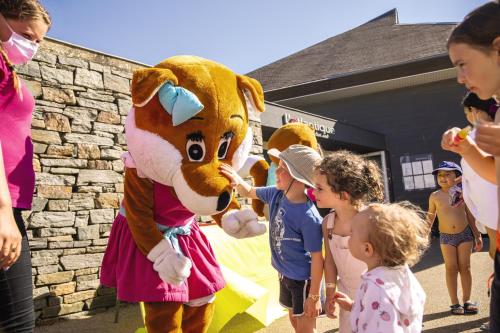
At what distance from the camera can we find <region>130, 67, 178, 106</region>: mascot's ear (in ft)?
6.86

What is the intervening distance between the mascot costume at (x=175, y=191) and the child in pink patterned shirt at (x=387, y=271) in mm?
647

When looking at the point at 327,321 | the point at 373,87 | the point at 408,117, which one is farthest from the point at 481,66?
the point at 408,117

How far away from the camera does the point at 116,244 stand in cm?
235

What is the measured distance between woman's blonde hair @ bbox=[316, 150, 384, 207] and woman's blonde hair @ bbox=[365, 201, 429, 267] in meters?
0.59

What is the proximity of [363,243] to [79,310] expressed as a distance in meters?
3.95

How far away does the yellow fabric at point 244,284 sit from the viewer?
3516 millimetres

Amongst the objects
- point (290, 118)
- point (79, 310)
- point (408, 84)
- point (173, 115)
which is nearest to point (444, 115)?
point (408, 84)

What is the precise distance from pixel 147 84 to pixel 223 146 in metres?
0.52

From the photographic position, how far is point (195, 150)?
2180mm

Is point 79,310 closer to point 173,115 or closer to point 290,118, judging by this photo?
point 173,115

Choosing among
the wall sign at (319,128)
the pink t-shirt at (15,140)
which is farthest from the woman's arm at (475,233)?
the wall sign at (319,128)

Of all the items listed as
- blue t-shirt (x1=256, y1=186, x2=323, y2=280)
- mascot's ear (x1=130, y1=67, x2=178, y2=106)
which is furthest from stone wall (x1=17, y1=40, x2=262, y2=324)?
mascot's ear (x1=130, y1=67, x2=178, y2=106)

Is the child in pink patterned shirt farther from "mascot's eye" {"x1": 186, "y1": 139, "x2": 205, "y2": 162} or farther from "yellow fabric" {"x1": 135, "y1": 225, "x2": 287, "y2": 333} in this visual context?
"yellow fabric" {"x1": 135, "y1": 225, "x2": 287, "y2": 333}

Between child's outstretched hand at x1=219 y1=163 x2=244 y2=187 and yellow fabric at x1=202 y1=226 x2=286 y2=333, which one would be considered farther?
yellow fabric at x1=202 y1=226 x2=286 y2=333
